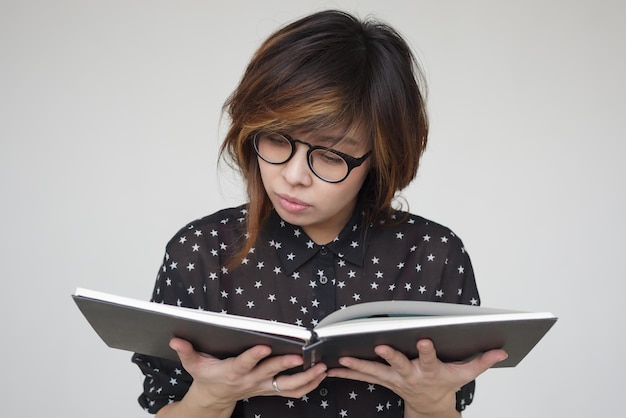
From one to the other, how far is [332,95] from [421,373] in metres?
0.51

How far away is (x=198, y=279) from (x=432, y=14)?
1.68m

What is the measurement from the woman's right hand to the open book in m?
0.02

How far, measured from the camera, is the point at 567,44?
9.89 ft

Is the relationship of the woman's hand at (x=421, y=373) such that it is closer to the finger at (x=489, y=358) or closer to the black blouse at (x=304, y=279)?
the finger at (x=489, y=358)

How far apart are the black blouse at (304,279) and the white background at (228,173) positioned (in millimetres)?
1008

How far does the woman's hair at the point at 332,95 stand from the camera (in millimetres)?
1502

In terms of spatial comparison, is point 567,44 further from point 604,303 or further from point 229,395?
point 229,395

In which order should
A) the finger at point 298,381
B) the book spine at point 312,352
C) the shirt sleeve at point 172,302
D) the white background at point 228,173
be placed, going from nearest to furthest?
the book spine at point 312,352, the finger at point 298,381, the shirt sleeve at point 172,302, the white background at point 228,173

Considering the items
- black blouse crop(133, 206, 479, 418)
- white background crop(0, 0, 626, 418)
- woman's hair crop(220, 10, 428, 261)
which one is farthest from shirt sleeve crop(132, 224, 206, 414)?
white background crop(0, 0, 626, 418)

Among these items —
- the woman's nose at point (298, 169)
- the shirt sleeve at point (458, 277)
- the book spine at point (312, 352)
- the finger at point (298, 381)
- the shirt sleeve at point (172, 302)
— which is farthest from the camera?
the shirt sleeve at point (458, 277)

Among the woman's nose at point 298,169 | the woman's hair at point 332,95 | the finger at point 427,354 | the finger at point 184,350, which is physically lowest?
the finger at point 427,354

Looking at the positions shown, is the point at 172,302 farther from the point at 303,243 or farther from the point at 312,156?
the point at 312,156

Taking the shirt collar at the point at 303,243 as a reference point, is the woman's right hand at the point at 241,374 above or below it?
below

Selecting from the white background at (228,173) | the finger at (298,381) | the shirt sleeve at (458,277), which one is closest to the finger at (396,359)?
the finger at (298,381)
